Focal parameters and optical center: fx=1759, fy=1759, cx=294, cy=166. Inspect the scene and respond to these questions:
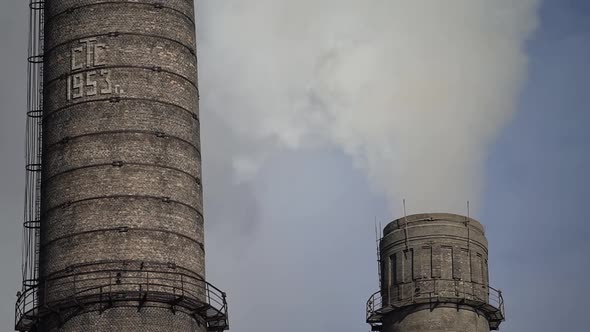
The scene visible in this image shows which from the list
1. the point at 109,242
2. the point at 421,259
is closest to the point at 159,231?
the point at 109,242

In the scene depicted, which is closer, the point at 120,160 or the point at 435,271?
the point at 120,160

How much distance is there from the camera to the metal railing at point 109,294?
169 ft

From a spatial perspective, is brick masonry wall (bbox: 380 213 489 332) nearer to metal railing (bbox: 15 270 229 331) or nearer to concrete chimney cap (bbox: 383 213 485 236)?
concrete chimney cap (bbox: 383 213 485 236)

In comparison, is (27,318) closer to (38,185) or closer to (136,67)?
(38,185)

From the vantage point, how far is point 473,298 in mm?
66250

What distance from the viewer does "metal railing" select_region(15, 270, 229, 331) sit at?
51.6 meters

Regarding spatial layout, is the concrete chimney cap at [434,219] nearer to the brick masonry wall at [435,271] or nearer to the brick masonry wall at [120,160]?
the brick masonry wall at [435,271]

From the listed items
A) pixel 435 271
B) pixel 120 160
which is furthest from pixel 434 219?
pixel 120 160

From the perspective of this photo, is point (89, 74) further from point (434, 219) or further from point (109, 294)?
point (434, 219)

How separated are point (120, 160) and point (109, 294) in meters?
4.37

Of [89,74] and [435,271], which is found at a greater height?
[89,74]

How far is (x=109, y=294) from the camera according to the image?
51469mm

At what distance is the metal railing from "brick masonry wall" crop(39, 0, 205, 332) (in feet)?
0.17

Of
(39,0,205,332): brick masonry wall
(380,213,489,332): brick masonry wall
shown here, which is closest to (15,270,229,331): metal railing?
(39,0,205,332): brick masonry wall
